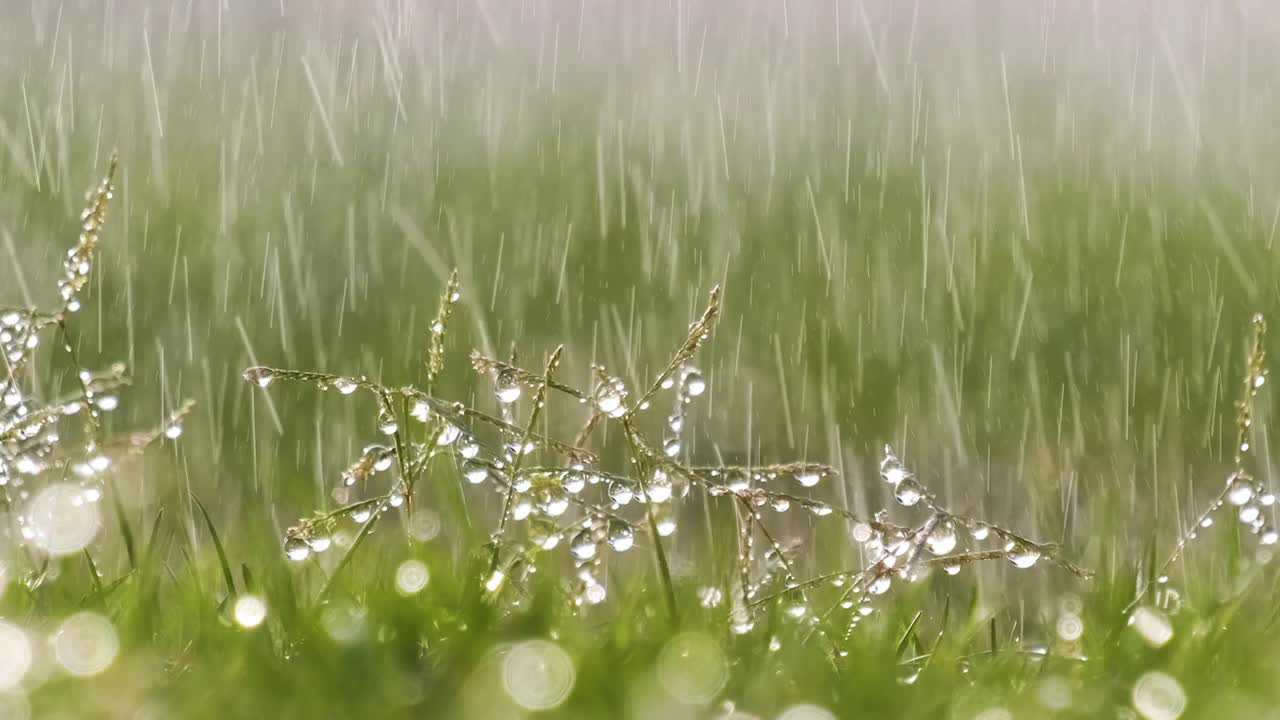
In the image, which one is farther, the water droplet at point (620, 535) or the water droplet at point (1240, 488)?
the water droplet at point (1240, 488)

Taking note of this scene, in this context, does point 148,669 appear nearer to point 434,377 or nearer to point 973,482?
point 434,377

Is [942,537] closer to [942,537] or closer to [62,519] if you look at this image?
[942,537]

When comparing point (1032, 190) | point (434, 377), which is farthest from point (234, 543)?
point (1032, 190)

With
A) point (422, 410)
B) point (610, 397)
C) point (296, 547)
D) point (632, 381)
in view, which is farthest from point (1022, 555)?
point (632, 381)

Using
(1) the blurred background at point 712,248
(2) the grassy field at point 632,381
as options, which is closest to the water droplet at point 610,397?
(2) the grassy field at point 632,381

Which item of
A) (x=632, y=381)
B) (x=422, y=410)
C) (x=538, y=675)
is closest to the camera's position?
(x=538, y=675)

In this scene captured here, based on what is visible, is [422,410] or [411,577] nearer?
[411,577]

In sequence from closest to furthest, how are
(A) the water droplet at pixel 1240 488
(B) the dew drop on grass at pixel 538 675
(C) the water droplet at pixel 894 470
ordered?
(B) the dew drop on grass at pixel 538 675, (C) the water droplet at pixel 894 470, (A) the water droplet at pixel 1240 488

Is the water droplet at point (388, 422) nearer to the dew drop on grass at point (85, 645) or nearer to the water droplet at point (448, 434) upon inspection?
the water droplet at point (448, 434)
